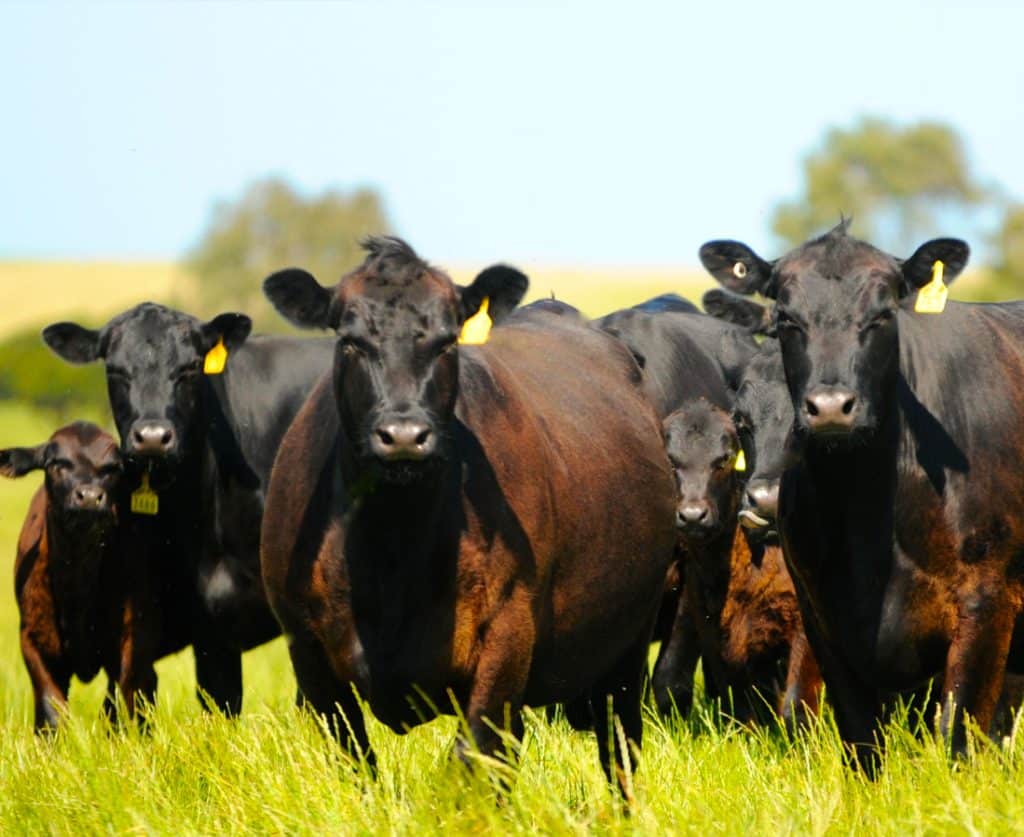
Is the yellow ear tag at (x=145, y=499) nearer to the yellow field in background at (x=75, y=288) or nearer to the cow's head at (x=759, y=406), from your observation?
the cow's head at (x=759, y=406)

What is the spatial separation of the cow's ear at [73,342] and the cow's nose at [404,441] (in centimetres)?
501

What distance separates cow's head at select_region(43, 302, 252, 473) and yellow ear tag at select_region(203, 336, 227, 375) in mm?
39

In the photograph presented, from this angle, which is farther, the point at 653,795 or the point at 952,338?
the point at 952,338

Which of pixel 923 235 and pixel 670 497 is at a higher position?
pixel 670 497

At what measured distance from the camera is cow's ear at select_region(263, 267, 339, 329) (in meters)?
6.19

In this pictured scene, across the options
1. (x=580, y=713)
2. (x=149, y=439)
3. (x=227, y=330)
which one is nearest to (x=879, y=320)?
(x=580, y=713)

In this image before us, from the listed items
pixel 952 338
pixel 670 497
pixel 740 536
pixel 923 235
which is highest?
pixel 952 338

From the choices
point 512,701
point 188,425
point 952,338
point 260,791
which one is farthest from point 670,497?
point 188,425

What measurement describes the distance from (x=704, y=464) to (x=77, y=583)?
11.2 ft

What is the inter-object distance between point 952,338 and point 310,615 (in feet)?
9.19

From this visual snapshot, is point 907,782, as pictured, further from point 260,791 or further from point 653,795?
point 260,791

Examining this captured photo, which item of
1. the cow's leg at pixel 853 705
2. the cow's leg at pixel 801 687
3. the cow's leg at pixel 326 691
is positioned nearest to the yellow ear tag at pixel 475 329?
the cow's leg at pixel 326 691

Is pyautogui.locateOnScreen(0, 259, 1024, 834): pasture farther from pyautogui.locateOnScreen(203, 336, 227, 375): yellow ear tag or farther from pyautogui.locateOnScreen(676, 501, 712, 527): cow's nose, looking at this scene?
pyautogui.locateOnScreen(203, 336, 227, 375): yellow ear tag

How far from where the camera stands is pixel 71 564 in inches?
373
